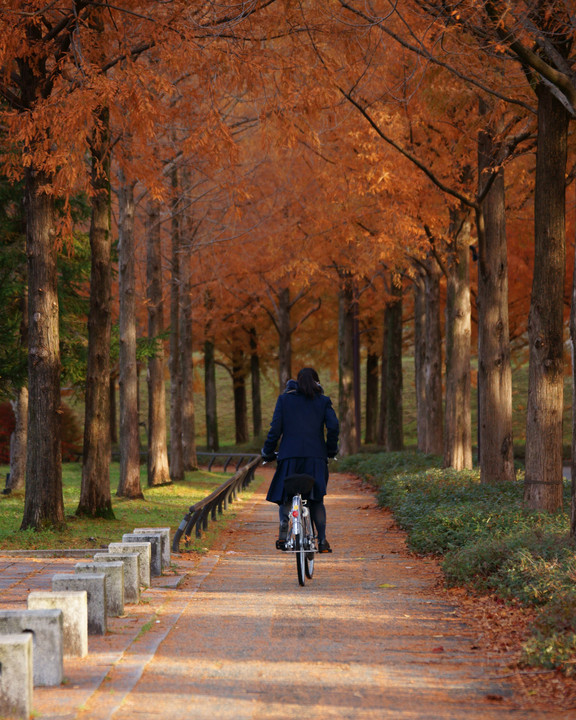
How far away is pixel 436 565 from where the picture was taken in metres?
9.98

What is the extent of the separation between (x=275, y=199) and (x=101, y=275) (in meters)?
15.1

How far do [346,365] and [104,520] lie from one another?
1841 centimetres

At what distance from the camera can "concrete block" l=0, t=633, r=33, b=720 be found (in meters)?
4.54

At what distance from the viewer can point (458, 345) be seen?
18.2 meters

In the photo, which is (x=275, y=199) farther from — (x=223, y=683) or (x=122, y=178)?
(x=223, y=683)

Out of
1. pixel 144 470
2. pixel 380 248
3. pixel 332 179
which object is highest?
pixel 332 179

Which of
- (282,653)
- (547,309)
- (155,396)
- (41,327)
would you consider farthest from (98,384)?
(155,396)

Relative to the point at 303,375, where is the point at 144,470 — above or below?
below

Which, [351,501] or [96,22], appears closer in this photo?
[96,22]

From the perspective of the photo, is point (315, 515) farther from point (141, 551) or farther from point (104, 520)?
point (104, 520)

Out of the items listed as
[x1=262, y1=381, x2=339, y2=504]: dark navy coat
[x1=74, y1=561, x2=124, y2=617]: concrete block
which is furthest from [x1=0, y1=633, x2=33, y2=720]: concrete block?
[x1=262, y1=381, x2=339, y2=504]: dark navy coat

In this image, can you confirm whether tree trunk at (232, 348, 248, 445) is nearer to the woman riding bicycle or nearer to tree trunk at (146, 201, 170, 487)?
tree trunk at (146, 201, 170, 487)

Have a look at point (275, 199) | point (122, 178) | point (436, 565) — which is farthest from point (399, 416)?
point (436, 565)

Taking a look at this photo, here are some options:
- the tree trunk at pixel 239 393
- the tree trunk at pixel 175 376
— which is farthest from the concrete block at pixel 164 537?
the tree trunk at pixel 239 393
